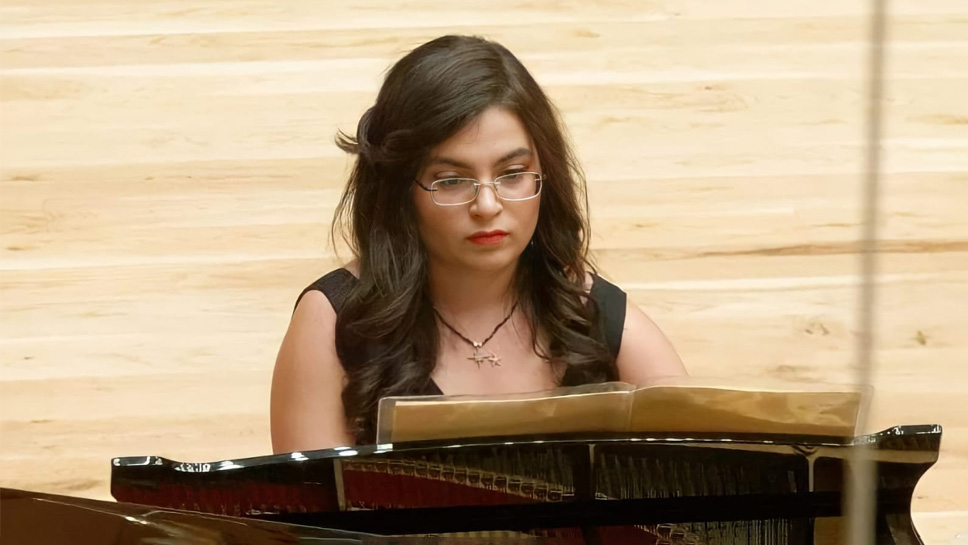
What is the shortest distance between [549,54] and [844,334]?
2.43ft

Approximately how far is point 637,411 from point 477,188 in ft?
1.27

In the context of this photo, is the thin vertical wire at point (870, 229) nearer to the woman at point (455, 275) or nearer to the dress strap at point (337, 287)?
the woman at point (455, 275)

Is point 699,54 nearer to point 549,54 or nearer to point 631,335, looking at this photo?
point 549,54

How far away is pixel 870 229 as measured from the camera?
1.24ft

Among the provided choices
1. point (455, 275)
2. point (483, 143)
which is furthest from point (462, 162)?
point (455, 275)

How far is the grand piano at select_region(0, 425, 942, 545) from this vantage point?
0.83 m

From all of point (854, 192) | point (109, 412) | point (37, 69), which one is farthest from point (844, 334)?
point (37, 69)

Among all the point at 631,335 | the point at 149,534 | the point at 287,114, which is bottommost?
the point at 149,534

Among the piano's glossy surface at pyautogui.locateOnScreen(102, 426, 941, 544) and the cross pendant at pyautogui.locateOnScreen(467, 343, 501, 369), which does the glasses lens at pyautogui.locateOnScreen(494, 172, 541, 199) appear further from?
the piano's glossy surface at pyautogui.locateOnScreen(102, 426, 941, 544)

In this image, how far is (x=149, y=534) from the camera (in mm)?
780

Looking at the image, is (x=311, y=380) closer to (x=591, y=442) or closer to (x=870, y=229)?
(x=591, y=442)

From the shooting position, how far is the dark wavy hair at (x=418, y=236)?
115 centimetres

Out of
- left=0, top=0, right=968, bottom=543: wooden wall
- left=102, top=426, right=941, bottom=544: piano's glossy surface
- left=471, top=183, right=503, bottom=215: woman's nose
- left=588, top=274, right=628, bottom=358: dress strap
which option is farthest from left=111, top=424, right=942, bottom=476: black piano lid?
left=0, top=0, right=968, bottom=543: wooden wall

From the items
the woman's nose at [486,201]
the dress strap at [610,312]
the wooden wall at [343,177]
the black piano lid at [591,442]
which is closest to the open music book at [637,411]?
the black piano lid at [591,442]
